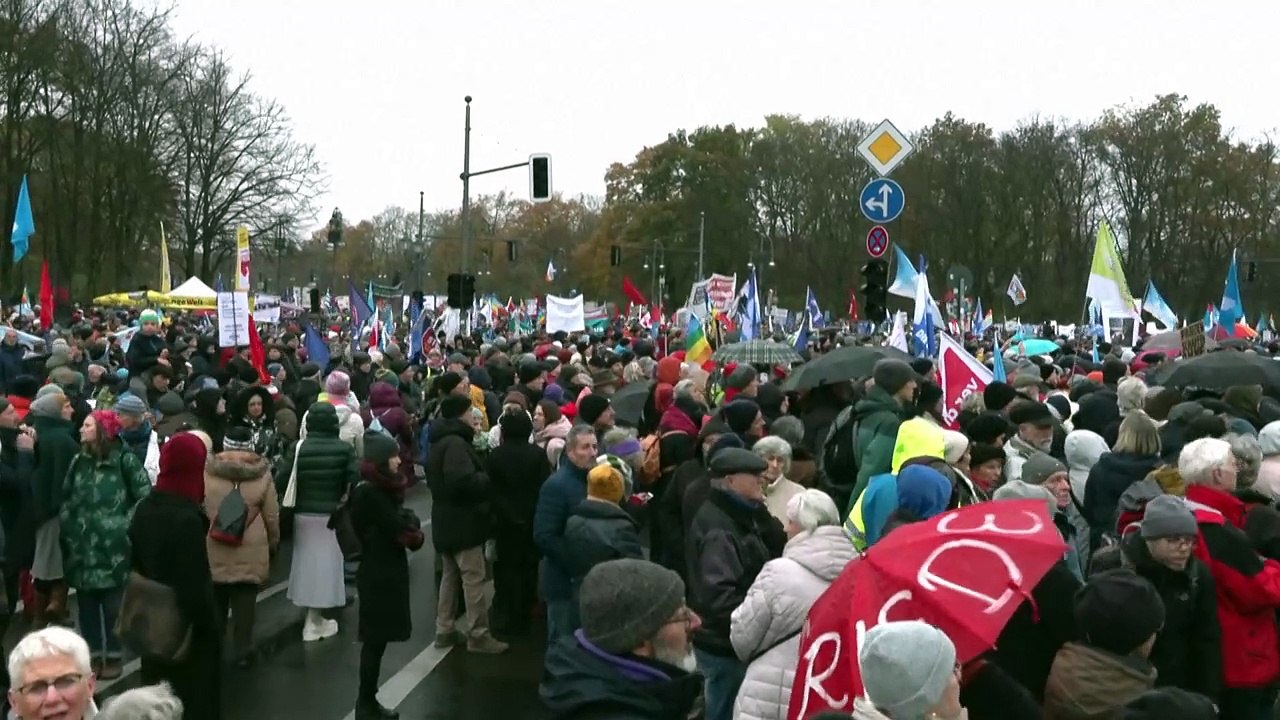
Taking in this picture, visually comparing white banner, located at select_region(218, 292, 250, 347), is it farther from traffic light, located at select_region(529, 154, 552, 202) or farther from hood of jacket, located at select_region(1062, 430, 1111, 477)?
traffic light, located at select_region(529, 154, 552, 202)

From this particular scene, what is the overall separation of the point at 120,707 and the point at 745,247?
247ft

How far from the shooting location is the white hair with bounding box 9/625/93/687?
4082 millimetres

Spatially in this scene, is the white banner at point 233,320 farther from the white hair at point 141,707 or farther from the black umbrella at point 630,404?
the white hair at point 141,707

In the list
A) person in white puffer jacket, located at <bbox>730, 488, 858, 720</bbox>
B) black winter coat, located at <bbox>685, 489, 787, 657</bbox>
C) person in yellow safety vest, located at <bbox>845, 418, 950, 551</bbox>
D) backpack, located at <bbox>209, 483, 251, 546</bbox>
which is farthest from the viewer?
backpack, located at <bbox>209, 483, 251, 546</bbox>

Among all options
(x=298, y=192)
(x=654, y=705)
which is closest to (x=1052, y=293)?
(x=298, y=192)

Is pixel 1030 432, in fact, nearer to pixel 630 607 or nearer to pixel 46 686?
pixel 630 607

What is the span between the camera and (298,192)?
61469mm

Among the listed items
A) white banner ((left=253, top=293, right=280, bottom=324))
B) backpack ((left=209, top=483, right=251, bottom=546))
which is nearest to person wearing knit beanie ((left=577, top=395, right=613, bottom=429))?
backpack ((left=209, top=483, right=251, bottom=546))

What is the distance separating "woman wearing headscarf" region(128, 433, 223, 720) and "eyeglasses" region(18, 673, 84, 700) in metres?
2.74

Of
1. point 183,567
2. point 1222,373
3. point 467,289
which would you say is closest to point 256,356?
point 183,567

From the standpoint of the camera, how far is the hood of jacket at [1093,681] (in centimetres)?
448

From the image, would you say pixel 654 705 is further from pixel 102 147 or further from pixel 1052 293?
pixel 1052 293

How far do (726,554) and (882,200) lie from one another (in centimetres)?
942

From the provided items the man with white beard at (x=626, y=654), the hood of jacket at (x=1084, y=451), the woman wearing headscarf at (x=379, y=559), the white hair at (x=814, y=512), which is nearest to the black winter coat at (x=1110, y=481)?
the hood of jacket at (x=1084, y=451)
